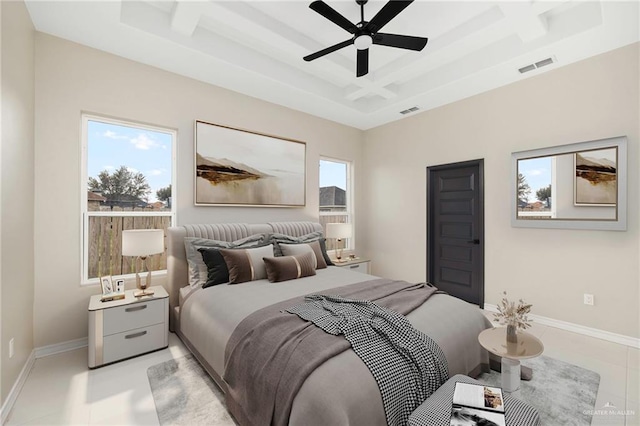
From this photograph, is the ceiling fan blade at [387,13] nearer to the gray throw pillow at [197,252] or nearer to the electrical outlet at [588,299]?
the gray throw pillow at [197,252]

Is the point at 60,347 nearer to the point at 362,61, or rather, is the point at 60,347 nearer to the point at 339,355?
the point at 339,355

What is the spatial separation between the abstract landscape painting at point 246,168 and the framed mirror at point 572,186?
9.76 feet

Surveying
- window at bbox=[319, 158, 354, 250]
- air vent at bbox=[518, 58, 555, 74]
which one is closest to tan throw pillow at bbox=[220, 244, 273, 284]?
window at bbox=[319, 158, 354, 250]

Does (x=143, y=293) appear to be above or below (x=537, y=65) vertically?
below

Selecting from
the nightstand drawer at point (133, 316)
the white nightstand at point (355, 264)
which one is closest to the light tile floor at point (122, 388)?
the nightstand drawer at point (133, 316)

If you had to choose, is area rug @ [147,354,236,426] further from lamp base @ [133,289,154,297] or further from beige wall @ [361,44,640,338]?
beige wall @ [361,44,640,338]

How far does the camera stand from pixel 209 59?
10.1ft

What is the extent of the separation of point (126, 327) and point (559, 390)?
354cm

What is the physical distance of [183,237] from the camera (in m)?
3.14

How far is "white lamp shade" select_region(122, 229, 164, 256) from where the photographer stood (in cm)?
262

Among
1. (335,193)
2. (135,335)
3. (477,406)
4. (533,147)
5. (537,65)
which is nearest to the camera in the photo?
(477,406)

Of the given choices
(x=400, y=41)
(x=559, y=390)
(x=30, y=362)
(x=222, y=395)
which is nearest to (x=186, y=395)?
(x=222, y=395)

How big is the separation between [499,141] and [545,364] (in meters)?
2.64

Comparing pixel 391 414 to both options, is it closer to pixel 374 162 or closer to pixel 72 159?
pixel 72 159
